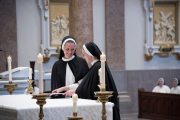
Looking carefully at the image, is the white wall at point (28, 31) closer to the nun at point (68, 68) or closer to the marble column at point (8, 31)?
the marble column at point (8, 31)

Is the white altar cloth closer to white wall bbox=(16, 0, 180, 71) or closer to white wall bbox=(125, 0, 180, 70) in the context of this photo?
white wall bbox=(16, 0, 180, 71)

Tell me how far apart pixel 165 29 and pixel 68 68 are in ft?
26.2

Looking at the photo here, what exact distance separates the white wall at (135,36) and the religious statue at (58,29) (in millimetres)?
2510

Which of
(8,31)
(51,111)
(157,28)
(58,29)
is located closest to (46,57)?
(58,29)

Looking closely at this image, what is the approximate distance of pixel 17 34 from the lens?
33.8ft

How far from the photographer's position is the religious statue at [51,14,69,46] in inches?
415

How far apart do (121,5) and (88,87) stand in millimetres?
7849

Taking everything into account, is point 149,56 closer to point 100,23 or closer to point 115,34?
point 115,34

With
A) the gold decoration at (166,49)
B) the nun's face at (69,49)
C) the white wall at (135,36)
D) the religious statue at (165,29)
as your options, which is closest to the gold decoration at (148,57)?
the white wall at (135,36)

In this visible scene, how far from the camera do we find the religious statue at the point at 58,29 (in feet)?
34.6

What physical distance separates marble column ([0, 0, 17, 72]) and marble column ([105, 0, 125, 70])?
358 centimetres

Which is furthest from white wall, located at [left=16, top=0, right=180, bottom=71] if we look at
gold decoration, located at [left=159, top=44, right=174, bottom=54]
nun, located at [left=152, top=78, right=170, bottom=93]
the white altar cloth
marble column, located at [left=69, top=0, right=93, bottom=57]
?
the white altar cloth

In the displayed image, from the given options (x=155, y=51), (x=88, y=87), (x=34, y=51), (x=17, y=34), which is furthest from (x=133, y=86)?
(x=88, y=87)

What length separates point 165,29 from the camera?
11.2 m
